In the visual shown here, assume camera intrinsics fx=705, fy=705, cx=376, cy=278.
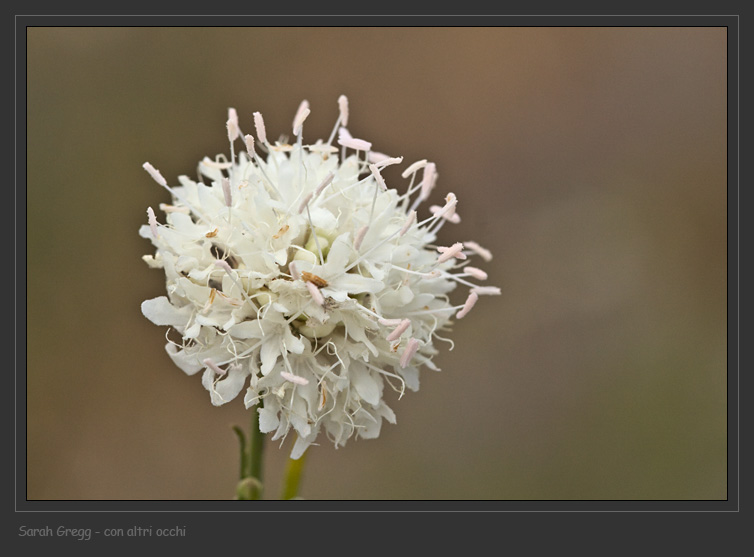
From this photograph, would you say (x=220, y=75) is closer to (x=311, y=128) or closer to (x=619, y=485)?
(x=311, y=128)

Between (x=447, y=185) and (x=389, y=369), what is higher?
(x=447, y=185)

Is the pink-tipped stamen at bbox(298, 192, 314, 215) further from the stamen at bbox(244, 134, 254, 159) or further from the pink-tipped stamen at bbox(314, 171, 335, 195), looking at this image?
the stamen at bbox(244, 134, 254, 159)

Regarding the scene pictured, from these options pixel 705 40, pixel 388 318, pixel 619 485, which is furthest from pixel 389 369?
pixel 705 40

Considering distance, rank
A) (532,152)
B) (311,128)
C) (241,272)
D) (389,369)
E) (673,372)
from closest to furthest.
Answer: (241,272), (389,369), (311,128), (673,372), (532,152)

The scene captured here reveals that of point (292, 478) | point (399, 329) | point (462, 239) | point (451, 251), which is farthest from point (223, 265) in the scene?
point (462, 239)

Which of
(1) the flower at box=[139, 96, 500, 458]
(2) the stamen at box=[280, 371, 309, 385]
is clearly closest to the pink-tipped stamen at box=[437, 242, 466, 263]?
(1) the flower at box=[139, 96, 500, 458]

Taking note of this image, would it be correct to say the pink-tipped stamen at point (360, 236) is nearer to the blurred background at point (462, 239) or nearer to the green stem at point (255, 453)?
the green stem at point (255, 453)

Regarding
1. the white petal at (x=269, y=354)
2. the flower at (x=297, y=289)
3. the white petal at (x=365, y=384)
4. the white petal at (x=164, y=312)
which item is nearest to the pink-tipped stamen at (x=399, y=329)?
the flower at (x=297, y=289)

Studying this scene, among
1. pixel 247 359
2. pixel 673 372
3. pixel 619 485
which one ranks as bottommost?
pixel 619 485
